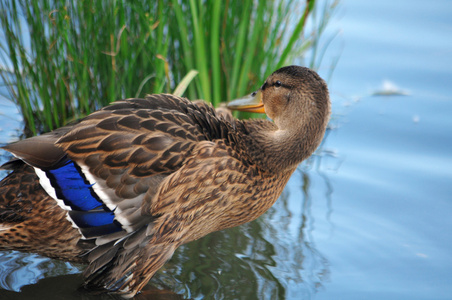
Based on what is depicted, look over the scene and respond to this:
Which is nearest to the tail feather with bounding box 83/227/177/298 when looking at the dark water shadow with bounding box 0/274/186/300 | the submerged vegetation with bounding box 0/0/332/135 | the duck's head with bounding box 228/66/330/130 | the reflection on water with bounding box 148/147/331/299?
the dark water shadow with bounding box 0/274/186/300

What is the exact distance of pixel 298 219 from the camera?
14.7 feet

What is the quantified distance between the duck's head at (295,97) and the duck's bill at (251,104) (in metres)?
0.01

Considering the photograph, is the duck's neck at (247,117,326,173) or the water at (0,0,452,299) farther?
the water at (0,0,452,299)

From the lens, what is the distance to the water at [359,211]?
150 inches

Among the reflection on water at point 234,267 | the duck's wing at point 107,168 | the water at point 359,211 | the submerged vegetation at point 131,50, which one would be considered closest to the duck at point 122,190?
the duck's wing at point 107,168

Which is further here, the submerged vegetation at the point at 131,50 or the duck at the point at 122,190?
the submerged vegetation at the point at 131,50

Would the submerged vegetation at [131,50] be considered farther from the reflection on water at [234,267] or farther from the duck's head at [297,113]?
the reflection on water at [234,267]

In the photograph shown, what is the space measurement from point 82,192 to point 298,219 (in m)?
1.66

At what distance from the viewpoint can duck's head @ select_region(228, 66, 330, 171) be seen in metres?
3.61

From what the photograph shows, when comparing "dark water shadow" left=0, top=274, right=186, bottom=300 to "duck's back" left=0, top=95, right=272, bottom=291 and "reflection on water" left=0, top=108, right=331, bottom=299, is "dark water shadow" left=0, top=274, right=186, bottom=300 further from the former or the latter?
"duck's back" left=0, top=95, right=272, bottom=291

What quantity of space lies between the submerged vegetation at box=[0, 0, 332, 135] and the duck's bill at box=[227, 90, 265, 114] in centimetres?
56

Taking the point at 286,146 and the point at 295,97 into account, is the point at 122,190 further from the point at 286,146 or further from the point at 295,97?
the point at 295,97

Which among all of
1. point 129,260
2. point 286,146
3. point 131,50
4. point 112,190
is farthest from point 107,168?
point 131,50

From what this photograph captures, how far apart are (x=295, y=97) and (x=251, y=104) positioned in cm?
39
